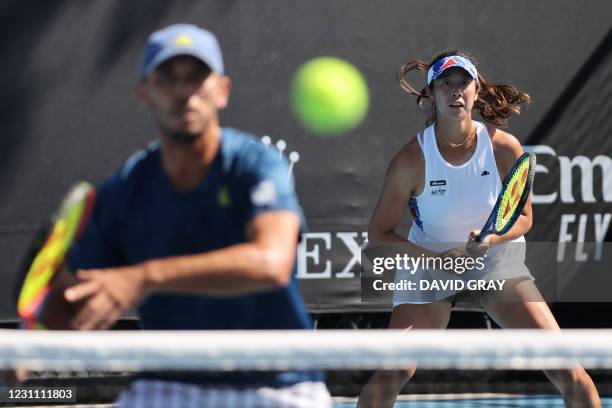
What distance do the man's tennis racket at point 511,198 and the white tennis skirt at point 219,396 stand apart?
6.71ft

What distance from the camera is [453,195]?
13.9ft

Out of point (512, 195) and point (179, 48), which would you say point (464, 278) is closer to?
point (512, 195)

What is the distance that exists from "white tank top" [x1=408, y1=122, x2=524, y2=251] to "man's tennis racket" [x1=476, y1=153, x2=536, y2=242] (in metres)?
0.11

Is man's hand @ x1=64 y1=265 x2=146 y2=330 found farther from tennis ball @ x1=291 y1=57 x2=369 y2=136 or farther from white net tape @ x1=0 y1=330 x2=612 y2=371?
tennis ball @ x1=291 y1=57 x2=369 y2=136

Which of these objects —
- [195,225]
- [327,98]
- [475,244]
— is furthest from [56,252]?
[327,98]

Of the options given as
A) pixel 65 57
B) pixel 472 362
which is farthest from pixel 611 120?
pixel 472 362

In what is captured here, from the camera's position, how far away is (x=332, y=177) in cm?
545

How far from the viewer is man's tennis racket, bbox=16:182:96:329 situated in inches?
88.6

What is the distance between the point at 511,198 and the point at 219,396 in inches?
88.8

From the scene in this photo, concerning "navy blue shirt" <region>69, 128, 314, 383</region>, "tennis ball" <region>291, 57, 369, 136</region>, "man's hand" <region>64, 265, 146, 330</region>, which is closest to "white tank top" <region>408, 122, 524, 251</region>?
"tennis ball" <region>291, 57, 369, 136</region>

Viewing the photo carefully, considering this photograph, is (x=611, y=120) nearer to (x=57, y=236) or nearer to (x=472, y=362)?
(x=472, y=362)

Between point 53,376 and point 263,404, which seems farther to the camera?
point 53,376

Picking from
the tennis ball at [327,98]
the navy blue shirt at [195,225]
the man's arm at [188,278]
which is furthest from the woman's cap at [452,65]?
the man's arm at [188,278]

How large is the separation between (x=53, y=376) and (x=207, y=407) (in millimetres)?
3528
